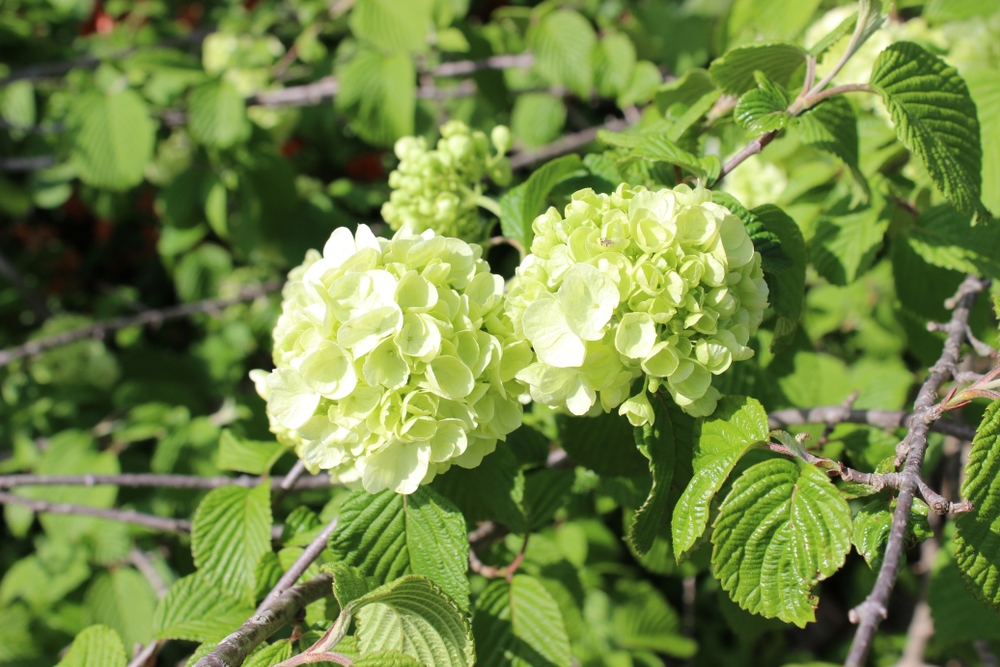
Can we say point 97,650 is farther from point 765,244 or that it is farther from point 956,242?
point 956,242

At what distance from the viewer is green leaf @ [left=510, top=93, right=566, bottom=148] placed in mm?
2758

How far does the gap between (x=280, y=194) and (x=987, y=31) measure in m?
2.42

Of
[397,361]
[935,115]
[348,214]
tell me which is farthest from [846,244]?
[348,214]

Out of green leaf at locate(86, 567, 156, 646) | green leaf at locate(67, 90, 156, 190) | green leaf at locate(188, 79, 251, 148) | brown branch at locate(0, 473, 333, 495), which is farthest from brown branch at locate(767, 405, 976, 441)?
green leaf at locate(67, 90, 156, 190)

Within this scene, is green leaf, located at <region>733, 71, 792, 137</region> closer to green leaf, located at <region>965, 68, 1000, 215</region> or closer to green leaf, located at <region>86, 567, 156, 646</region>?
green leaf, located at <region>965, 68, 1000, 215</region>

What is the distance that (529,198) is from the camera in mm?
1196

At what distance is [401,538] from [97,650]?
577mm

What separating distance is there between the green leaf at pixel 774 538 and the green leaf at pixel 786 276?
0.27 m

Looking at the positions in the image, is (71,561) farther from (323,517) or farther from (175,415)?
(323,517)

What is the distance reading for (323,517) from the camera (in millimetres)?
1337

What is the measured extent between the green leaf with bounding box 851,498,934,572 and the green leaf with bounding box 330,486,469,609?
575 mm

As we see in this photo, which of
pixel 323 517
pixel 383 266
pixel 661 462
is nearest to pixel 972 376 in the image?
pixel 661 462

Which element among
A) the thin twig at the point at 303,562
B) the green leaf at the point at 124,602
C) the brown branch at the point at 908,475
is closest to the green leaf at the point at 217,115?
the green leaf at the point at 124,602

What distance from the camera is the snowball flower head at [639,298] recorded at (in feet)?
2.94
